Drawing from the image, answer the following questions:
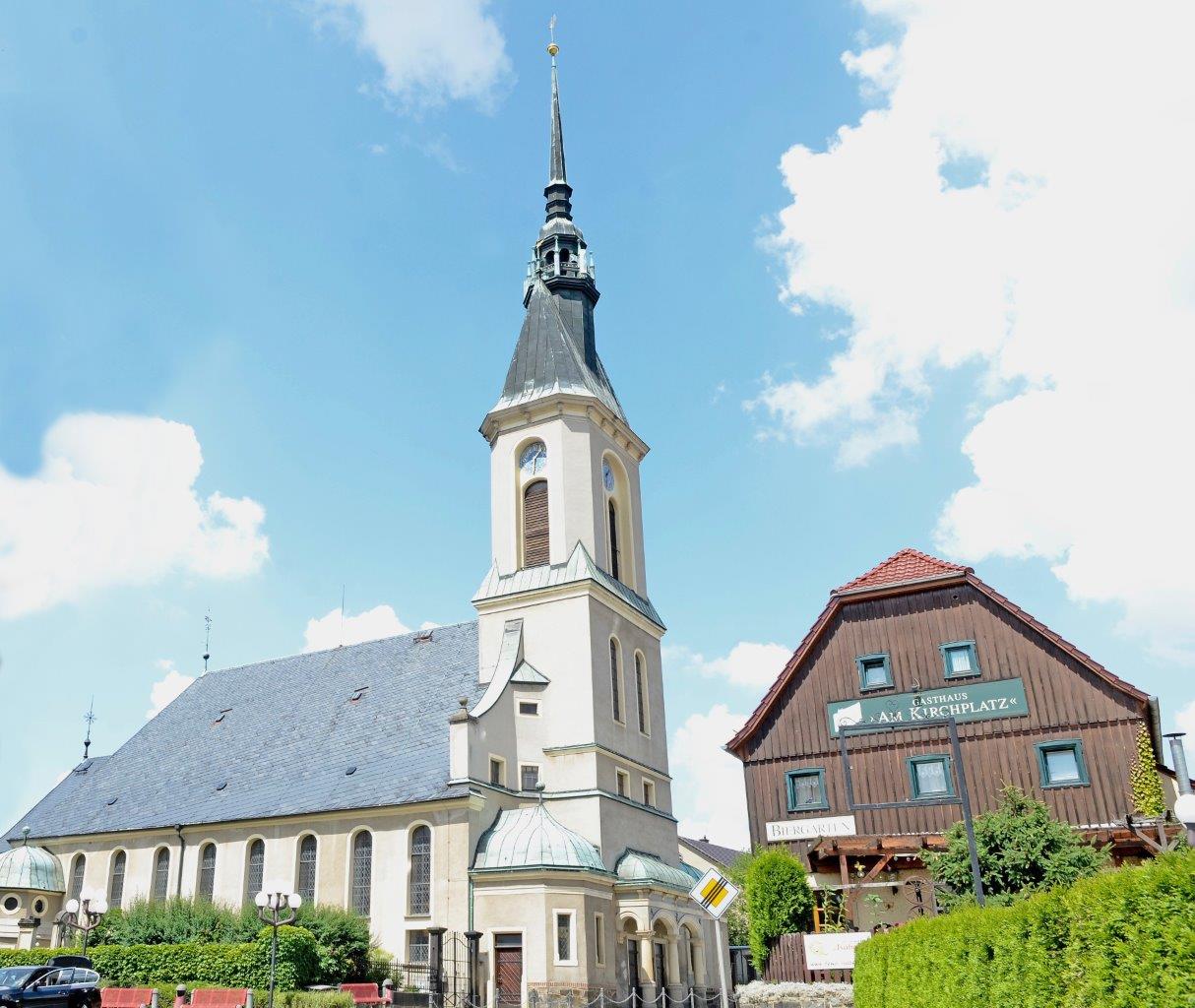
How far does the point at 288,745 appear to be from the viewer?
40.3 meters

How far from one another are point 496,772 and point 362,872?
200 inches

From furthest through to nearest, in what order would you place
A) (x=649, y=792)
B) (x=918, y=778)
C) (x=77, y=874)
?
1. (x=77, y=874)
2. (x=649, y=792)
3. (x=918, y=778)

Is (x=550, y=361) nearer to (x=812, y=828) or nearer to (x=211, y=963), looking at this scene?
(x=812, y=828)

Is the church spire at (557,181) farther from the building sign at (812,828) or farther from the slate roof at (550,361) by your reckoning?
the building sign at (812,828)

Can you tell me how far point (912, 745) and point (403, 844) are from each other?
50.6 ft

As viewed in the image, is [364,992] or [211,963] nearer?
[364,992]

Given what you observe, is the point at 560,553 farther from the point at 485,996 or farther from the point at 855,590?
the point at 485,996

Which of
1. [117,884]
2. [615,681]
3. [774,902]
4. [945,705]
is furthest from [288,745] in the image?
[945,705]

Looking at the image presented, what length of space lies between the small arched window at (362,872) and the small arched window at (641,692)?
10639 millimetres

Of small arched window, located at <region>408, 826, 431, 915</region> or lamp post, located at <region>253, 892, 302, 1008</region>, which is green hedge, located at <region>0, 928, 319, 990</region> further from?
small arched window, located at <region>408, 826, 431, 915</region>

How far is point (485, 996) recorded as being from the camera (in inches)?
1176

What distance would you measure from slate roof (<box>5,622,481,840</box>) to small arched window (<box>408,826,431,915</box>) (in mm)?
1169

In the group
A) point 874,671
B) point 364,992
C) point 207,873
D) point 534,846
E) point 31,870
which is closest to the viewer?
point 364,992

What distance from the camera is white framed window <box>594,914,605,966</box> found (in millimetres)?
31125
